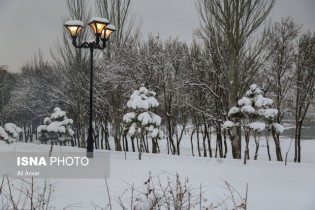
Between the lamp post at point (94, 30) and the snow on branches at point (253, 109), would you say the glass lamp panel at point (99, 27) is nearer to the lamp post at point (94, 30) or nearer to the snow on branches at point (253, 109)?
the lamp post at point (94, 30)

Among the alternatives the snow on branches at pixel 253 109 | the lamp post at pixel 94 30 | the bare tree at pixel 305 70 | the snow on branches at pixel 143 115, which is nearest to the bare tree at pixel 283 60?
the bare tree at pixel 305 70

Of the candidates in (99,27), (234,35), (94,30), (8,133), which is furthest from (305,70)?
(8,133)

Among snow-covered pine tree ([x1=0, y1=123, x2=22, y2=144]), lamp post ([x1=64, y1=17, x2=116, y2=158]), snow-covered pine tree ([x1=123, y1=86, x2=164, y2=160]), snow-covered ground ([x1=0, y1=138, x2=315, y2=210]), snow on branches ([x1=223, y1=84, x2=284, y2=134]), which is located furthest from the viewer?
snow-covered pine tree ([x1=0, y1=123, x2=22, y2=144])

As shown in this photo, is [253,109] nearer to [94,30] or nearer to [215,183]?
[215,183]

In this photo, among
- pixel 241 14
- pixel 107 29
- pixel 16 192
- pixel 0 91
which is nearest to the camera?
pixel 16 192

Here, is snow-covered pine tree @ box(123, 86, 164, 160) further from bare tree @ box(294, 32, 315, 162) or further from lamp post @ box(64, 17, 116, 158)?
bare tree @ box(294, 32, 315, 162)

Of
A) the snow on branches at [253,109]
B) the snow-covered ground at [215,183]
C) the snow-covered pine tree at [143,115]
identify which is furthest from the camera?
the snow on branches at [253,109]

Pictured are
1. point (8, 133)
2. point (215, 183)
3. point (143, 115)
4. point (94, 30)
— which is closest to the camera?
→ point (215, 183)

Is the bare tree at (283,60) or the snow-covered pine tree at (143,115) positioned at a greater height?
the bare tree at (283,60)

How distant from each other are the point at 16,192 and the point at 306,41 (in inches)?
708

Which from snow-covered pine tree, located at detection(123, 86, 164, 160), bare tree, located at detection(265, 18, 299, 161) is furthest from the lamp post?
bare tree, located at detection(265, 18, 299, 161)

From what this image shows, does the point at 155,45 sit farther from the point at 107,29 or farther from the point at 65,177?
the point at 65,177

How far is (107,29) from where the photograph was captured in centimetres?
883

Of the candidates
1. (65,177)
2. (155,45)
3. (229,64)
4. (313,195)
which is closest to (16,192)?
(65,177)
